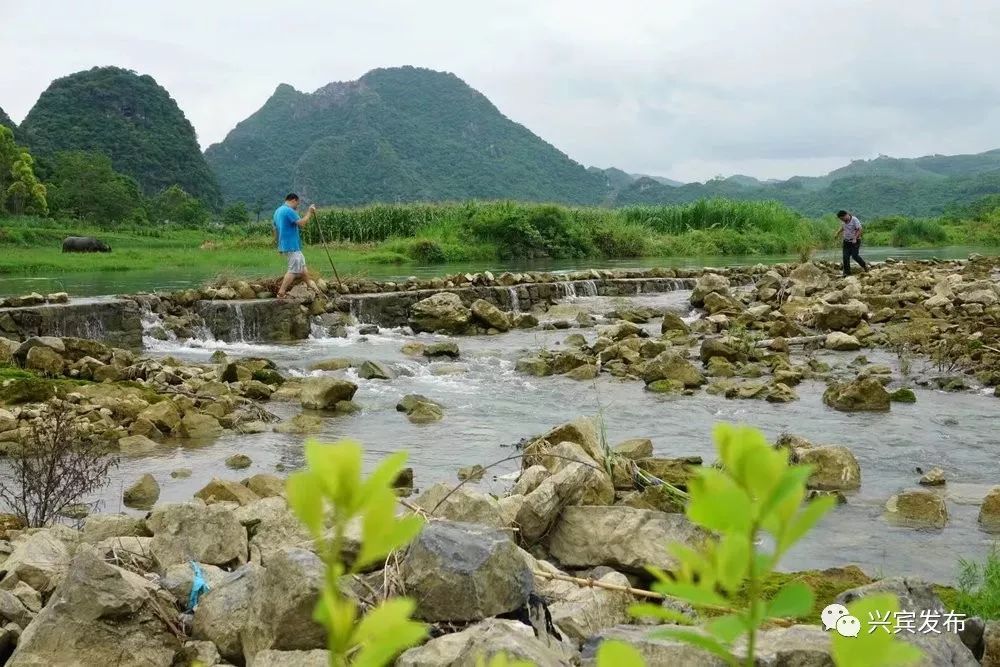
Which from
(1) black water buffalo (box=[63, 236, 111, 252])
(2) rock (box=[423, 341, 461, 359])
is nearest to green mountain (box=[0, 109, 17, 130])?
(1) black water buffalo (box=[63, 236, 111, 252])

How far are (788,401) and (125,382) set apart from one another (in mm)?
6800

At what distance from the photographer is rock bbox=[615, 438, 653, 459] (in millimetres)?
6315

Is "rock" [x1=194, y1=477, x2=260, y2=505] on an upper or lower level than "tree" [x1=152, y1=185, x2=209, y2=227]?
lower

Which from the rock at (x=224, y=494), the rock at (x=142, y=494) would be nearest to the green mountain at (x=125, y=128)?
the rock at (x=142, y=494)

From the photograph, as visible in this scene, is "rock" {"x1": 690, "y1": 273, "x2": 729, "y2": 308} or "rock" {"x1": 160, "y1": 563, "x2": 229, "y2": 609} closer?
"rock" {"x1": 160, "y1": 563, "x2": 229, "y2": 609}

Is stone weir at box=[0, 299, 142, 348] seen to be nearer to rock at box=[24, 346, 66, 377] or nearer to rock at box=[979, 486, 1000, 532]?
rock at box=[24, 346, 66, 377]

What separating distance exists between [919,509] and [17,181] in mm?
48866

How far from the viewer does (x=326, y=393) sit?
30.2 feet

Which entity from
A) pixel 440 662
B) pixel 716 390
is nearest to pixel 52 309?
pixel 716 390

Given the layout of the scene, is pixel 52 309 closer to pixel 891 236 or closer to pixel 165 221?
pixel 891 236

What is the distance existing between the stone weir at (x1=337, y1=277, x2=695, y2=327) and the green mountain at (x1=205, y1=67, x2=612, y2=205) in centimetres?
8377

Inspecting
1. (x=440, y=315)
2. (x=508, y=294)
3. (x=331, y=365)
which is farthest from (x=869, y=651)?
(x=508, y=294)

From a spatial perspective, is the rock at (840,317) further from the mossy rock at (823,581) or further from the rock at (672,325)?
the mossy rock at (823,581)

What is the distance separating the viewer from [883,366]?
1079 centimetres
